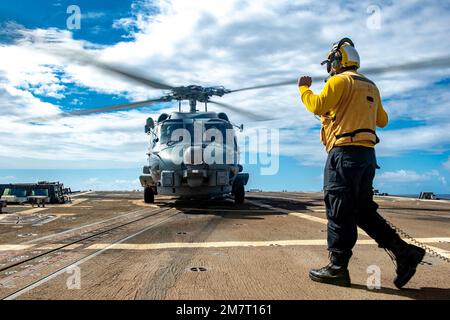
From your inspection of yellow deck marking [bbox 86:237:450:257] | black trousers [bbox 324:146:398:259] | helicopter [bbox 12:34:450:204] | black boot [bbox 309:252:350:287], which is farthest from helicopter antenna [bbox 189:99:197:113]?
black boot [bbox 309:252:350:287]

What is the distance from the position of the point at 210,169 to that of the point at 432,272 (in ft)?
28.3

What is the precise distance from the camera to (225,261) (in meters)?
4.18

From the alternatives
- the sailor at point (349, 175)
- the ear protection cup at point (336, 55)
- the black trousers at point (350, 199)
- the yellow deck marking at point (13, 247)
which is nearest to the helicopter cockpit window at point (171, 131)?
the yellow deck marking at point (13, 247)

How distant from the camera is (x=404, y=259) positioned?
3.29 metres

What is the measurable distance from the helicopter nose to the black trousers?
27.5 ft

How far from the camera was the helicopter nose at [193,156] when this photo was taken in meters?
11.7

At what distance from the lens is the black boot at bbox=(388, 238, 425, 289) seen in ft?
10.5

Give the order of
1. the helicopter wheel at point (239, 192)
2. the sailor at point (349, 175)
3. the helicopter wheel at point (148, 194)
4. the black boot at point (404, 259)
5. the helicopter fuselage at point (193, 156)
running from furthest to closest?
the helicopter wheel at point (148, 194) < the helicopter wheel at point (239, 192) < the helicopter fuselage at point (193, 156) < the sailor at point (349, 175) < the black boot at point (404, 259)

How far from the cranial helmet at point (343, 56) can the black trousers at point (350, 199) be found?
2.81 ft

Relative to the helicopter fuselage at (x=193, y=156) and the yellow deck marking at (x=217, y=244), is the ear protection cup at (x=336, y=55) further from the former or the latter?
the helicopter fuselage at (x=193, y=156)

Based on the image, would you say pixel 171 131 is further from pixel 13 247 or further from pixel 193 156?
pixel 13 247
